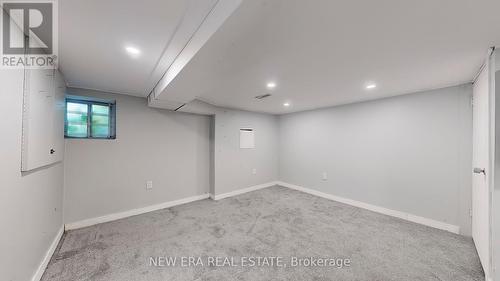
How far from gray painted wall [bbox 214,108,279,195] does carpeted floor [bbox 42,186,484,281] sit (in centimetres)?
114

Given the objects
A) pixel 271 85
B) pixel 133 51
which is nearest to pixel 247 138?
pixel 271 85

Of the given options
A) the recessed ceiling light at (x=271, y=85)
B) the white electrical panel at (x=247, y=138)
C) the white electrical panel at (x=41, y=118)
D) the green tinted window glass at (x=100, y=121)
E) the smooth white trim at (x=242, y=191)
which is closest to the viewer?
the white electrical panel at (x=41, y=118)

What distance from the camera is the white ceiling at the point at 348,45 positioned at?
1098 mm

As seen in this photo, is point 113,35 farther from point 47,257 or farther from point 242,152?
point 242,152

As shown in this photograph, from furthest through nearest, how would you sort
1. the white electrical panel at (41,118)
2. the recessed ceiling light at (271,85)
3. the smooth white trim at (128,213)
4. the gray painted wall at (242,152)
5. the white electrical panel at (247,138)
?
the white electrical panel at (247,138) < the gray painted wall at (242,152) < the smooth white trim at (128,213) < the recessed ceiling light at (271,85) < the white electrical panel at (41,118)

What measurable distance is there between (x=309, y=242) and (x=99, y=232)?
2.93 meters

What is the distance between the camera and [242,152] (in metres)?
4.58

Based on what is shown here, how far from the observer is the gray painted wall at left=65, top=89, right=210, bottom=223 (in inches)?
107

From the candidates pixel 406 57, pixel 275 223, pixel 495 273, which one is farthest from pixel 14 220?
pixel 495 273

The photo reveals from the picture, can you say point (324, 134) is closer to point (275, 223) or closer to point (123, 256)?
point (275, 223)

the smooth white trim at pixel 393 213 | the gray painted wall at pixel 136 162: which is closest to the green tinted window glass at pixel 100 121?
the gray painted wall at pixel 136 162

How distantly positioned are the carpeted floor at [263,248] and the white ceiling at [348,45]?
6.56 feet

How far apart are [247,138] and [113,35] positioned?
3.51m

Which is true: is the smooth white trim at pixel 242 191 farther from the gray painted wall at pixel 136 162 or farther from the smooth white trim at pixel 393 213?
the smooth white trim at pixel 393 213
